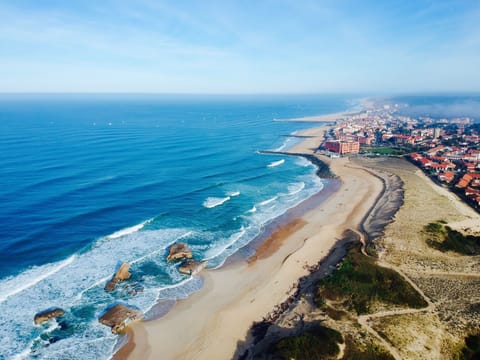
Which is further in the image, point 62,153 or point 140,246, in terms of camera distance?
point 62,153

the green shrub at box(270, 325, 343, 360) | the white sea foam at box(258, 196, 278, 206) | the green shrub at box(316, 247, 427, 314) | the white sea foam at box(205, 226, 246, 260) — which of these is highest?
the green shrub at box(270, 325, 343, 360)

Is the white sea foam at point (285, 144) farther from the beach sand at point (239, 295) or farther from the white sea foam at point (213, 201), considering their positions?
the beach sand at point (239, 295)

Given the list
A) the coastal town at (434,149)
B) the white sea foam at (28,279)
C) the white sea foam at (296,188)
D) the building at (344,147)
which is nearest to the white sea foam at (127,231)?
the white sea foam at (28,279)

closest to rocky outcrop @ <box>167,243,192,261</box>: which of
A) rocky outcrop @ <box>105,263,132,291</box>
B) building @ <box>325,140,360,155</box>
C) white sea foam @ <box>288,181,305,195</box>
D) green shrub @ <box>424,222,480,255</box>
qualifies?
rocky outcrop @ <box>105,263,132,291</box>

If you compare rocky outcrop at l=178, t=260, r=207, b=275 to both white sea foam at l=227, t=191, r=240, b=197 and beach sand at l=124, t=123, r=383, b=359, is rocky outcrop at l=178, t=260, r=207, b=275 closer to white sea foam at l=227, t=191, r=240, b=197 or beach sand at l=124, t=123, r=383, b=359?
beach sand at l=124, t=123, r=383, b=359

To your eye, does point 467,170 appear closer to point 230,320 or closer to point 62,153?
point 230,320

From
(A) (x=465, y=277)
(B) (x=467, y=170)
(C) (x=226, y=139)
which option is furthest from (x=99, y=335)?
(C) (x=226, y=139)

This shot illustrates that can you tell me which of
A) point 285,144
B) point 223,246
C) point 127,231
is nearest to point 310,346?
point 223,246
